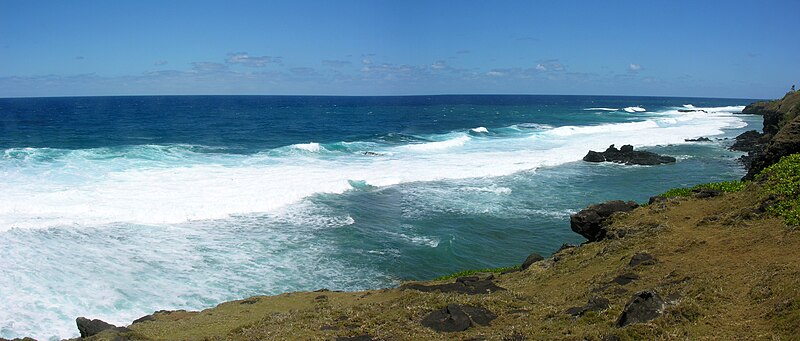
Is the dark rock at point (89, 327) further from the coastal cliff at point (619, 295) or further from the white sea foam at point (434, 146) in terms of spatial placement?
the white sea foam at point (434, 146)

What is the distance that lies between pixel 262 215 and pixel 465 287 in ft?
46.5

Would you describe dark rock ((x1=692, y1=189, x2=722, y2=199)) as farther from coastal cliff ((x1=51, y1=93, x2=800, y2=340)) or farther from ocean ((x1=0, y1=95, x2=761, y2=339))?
ocean ((x1=0, y1=95, x2=761, y2=339))

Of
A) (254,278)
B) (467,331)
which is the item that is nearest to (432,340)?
(467,331)

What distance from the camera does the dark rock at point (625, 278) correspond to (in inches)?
421

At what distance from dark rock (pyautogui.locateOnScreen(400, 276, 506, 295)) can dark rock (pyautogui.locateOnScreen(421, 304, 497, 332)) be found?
6.10 ft

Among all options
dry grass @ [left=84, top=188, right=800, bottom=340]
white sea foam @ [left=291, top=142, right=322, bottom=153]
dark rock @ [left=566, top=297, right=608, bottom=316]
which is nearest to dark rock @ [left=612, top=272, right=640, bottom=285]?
dry grass @ [left=84, top=188, right=800, bottom=340]

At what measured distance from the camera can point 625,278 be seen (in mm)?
10812

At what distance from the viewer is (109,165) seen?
118 ft

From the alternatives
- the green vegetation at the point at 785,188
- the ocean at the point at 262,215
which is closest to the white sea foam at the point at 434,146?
the ocean at the point at 262,215

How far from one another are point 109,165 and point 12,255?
18.7 meters

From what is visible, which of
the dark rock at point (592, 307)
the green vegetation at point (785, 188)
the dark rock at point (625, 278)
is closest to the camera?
the dark rock at point (592, 307)

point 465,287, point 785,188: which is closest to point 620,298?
point 465,287

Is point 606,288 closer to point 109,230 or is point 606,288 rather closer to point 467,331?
point 467,331

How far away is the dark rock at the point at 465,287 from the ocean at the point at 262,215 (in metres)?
4.43
